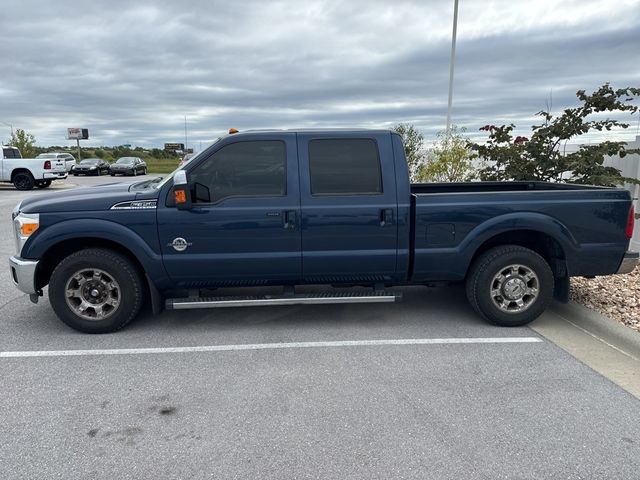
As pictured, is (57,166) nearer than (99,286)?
No

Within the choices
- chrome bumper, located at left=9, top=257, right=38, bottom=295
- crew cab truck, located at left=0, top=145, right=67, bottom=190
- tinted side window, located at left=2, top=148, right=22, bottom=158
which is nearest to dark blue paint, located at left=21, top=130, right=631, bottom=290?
chrome bumper, located at left=9, top=257, right=38, bottom=295

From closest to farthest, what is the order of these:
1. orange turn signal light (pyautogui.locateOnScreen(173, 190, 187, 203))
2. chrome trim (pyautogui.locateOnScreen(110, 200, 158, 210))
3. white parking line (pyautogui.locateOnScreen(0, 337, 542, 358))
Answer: white parking line (pyautogui.locateOnScreen(0, 337, 542, 358)) < orange turn signal light (pyautogui.locateOnScreen(173, 190, 187, 203)) < chrome trim (pyautogui.locateOnScreen(110, 200, 158, 210))

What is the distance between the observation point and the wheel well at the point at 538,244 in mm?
4832

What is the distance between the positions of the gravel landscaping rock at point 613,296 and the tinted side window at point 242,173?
350 cm

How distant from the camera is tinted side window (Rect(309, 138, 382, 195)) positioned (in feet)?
15.1

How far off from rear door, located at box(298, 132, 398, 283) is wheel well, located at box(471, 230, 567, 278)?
1.06m

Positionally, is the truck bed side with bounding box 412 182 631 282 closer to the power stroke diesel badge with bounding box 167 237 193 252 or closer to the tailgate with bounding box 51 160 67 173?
the power stroke diesel badge with bounding box 167 237 193 252

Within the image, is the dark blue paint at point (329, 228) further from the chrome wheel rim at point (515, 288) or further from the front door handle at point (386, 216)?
the chrome wheel rim at point (515, 288)

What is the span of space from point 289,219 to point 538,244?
2.59 m

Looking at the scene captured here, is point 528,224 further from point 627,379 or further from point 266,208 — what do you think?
point 266,208

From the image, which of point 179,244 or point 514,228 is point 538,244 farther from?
point 179,244

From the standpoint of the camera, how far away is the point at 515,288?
480 cm

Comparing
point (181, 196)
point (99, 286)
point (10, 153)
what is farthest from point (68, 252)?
point (10, 153)

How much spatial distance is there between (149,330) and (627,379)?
4166 millimetres
